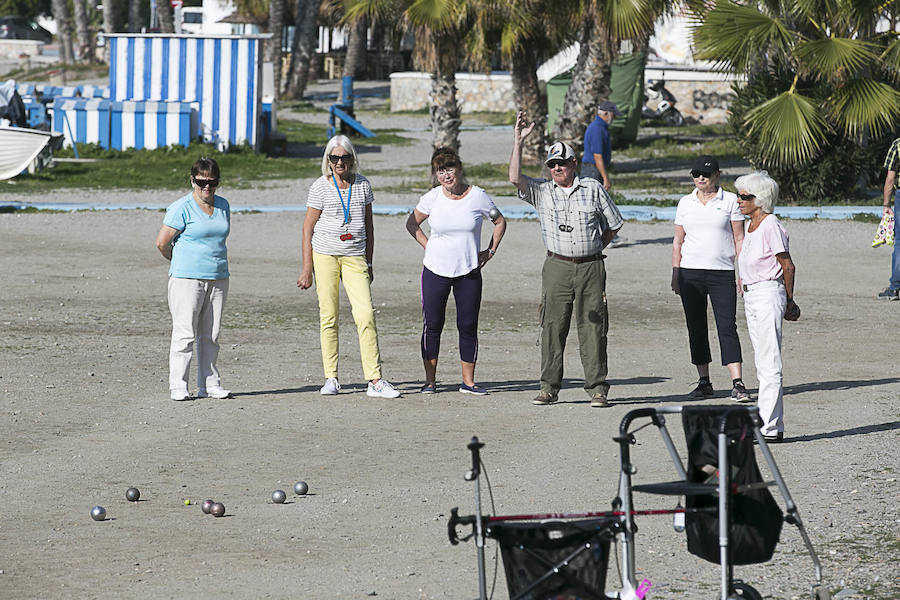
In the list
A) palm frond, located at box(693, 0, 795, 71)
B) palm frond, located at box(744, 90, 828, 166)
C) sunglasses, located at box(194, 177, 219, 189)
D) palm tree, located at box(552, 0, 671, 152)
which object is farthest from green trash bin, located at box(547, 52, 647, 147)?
sunglasses, located at box(194, 177, 219, 189)

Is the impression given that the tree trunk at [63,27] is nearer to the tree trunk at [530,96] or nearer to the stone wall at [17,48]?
the stone wall at [17,48]

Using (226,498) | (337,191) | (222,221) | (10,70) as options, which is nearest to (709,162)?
(337,191)

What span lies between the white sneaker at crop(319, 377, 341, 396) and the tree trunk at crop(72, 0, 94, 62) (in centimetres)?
5488

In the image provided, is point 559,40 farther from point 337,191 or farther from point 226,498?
point 226,498

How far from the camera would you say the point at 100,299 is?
521 inches

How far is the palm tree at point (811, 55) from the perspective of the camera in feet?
61.5

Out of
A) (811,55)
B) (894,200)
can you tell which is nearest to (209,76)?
(811,55)

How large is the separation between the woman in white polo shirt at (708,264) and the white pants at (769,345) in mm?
1150

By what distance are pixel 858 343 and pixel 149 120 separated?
67.2 feet

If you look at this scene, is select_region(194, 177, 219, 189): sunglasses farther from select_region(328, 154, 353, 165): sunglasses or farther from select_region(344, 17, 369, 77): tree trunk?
select_region(344, 17, 369, 77): tree trunk

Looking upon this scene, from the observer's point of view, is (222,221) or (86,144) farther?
(86,144)

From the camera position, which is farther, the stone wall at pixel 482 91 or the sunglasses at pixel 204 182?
the stone wall at pixel 482 91

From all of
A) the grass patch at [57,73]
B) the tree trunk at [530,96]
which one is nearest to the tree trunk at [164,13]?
the grass patch at [57,73]

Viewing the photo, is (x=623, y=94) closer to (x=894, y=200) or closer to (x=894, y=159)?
(x=894, y=200)
